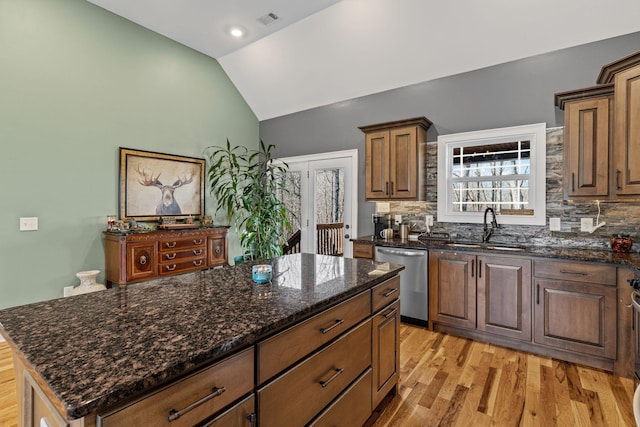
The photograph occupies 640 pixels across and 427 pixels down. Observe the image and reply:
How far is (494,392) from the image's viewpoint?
2336mm

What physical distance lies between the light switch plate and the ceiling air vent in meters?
3.41

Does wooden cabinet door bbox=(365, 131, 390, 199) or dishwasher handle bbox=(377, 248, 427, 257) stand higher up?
wooden cabinet door bbox=(365, 131, 390, 199)

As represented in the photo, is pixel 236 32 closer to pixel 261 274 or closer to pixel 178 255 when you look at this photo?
pixel 178 255

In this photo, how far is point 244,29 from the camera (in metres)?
4.27

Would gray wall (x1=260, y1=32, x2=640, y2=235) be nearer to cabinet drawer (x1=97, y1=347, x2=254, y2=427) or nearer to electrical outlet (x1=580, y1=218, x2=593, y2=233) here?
electrical outlet (x1=580, y1=218, x2=593, y2=233)

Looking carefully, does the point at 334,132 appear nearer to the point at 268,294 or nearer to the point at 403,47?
the point at 403,47

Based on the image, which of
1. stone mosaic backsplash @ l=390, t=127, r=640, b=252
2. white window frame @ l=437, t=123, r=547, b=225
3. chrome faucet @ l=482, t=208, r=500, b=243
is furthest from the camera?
chrome faucet @ l=482, t=208, r=500, b=243

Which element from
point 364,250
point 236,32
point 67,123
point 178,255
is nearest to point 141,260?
point 178,255

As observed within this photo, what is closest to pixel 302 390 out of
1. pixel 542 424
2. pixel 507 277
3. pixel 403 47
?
pixel 542 424

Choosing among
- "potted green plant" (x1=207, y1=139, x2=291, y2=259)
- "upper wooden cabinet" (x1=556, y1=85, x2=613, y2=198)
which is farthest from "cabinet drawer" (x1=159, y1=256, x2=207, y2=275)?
"upper wooden cabinet" (x1=556, y1=85, x2=613, y2=198)

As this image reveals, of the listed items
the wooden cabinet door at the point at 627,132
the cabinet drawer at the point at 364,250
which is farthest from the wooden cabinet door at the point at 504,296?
the cabinet drawer at the point at 364,250

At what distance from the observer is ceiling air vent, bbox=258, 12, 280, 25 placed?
3937mm

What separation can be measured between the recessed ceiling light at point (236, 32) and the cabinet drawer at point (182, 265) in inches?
120

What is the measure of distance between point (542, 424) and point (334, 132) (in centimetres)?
407
